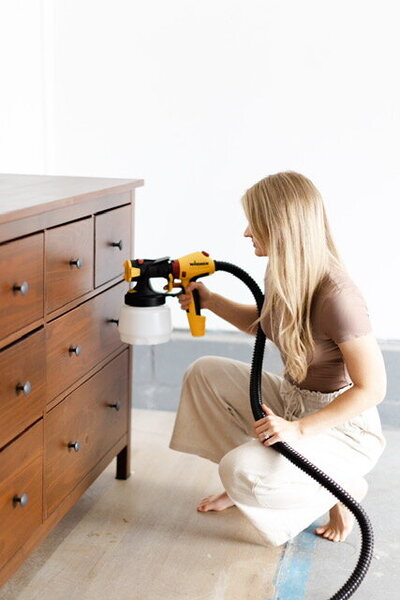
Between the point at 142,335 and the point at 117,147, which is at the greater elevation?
the point at 117,147

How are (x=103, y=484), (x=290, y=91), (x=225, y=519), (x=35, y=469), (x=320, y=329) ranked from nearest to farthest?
(x=35, y=469)
(x=320, y=329)
(x=225, y=519)
(x=103, y=484)
(x=290, y=91)

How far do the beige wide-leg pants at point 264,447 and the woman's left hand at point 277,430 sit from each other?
43 mm

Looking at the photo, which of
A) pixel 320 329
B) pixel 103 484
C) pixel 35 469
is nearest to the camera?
pixel 35 469

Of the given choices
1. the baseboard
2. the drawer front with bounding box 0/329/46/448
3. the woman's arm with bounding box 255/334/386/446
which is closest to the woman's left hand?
the woman's arm with bounding box 255/334/386/446

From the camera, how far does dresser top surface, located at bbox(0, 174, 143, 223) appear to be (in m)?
1.71

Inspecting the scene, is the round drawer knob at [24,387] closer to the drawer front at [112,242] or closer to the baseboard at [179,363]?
the drawer front at [112,242]

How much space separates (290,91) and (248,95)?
0.14 m

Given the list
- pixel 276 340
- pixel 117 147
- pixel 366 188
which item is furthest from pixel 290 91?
pixel 276 340

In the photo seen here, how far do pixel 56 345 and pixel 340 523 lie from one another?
86cm

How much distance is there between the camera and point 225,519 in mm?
2346

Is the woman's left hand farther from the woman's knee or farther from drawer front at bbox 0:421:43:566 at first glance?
drawer front at bbox 0:421:43:566

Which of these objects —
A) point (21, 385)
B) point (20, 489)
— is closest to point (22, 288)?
point (21, 385)

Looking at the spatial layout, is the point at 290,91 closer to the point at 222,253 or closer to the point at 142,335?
the point at 222,253

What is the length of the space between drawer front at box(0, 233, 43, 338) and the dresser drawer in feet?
0.17
